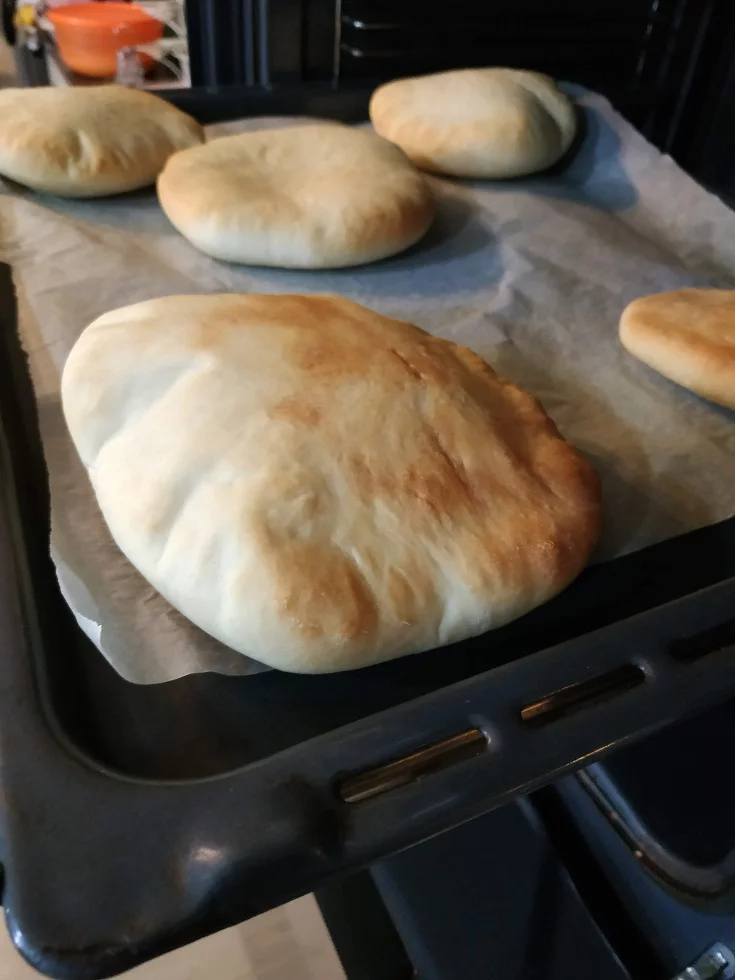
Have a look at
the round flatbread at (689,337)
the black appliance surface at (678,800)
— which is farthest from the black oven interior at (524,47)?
the black appliance surface at (678,800)

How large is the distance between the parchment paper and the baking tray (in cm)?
3

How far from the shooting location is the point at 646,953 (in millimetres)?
716

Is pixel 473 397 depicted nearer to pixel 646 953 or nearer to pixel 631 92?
pixel 646 953

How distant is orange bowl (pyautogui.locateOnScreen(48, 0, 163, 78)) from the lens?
4.47 feet

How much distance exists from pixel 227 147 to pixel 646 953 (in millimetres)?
971

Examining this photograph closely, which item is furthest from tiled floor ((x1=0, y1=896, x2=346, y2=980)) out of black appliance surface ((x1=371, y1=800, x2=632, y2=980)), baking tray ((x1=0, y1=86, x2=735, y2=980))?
baking tray ((x1=0, y1=86, x2=735, y2=980))

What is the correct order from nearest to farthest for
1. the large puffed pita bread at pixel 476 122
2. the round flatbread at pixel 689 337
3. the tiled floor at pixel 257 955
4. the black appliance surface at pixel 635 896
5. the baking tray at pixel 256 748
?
the baking tray at pixel 256 748 → the black appliance surface at pixel 635 896 → the round flatbread at pixel 689 337 → the tiled floor at pixel 257 955 → the large puffed pita bread at pixel 476 122

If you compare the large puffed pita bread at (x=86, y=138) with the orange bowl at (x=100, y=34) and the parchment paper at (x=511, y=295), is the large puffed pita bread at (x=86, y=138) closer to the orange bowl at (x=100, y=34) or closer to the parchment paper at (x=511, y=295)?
the parchment paper at (x=511, y=295)

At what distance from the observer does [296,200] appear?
951mm

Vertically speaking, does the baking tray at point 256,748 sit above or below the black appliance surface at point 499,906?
above

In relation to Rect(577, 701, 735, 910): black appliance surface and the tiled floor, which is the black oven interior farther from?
the tiled floor

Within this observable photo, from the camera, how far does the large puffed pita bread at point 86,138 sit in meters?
0.97

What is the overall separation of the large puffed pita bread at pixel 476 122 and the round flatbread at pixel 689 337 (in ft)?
1.09

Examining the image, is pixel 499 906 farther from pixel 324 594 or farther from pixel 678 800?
pixel 324 594
